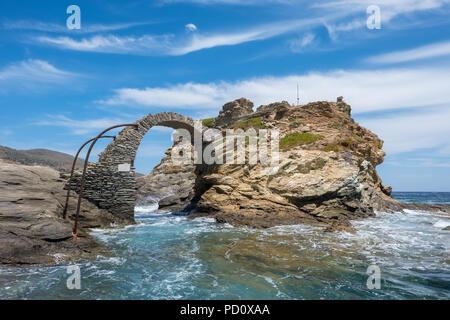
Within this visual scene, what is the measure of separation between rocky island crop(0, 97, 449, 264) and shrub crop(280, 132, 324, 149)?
0.07 metres

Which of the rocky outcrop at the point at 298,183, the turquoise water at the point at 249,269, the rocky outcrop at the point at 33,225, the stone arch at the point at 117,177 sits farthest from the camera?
the rocky outcrop at the point at 298,183

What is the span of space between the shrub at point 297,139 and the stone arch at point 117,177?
33.9 ft

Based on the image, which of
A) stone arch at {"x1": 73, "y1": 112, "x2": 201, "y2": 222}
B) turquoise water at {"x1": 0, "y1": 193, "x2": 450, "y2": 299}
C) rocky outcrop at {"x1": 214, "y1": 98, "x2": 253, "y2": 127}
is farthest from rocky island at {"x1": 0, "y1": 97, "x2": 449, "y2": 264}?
rocky outcrop at {"x1": 214, "y1": 98, "x2": 253, "y2": 127}

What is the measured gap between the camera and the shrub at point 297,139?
21312mm

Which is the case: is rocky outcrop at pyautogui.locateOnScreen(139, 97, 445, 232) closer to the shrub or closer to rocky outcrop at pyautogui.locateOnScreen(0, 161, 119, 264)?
the shrub

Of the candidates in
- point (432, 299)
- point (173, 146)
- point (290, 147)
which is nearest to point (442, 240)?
point (432, 299)

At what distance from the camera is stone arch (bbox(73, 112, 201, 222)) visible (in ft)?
51.6

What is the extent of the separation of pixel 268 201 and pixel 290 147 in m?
5.08

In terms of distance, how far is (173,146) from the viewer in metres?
46.1

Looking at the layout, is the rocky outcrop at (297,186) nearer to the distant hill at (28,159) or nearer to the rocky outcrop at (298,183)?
the rocky outcrop at (298,183)

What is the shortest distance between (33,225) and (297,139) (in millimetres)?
17652

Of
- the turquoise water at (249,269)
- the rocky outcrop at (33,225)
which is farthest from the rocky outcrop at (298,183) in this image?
the rocky outcrop at (33,225)

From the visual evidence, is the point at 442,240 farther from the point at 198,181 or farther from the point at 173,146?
the point at 173,146

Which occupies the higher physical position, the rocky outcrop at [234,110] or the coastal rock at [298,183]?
the rocky outcrop at [234,110]
